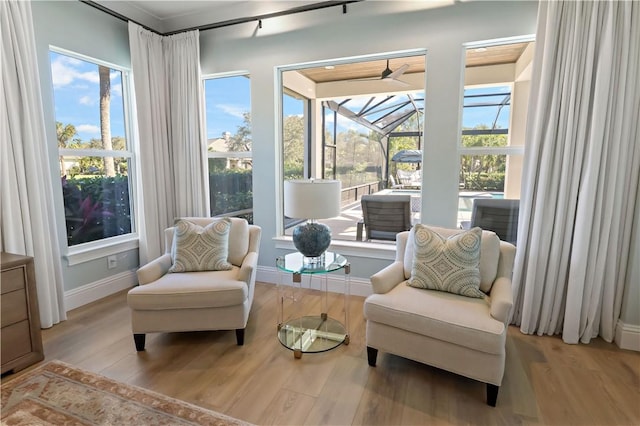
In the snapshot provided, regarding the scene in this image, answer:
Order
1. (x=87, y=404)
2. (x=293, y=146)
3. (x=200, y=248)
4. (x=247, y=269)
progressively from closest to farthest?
(x=87, y=404)
(x=247, y=269)
(x=200, y=248)
(x=293, y=146)

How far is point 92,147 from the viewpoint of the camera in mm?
3361

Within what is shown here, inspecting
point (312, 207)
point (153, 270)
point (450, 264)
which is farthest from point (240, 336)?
point (450, 264)

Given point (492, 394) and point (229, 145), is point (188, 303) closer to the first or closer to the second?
point (492, 394)

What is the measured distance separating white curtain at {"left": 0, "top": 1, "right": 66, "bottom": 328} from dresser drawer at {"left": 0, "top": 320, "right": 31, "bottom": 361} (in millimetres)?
603

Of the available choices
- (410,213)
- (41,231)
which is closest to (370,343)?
(410,213)

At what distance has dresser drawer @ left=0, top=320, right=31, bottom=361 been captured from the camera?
208 centimetres

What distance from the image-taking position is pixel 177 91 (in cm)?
372

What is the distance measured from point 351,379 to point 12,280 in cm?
219

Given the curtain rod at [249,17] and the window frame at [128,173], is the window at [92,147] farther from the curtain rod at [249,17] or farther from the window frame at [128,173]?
the curtain rod at [249,17]

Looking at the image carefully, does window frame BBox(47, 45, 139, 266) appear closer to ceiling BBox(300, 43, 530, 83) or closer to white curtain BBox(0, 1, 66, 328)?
white curtain BBox(0, 1, 66, 328)

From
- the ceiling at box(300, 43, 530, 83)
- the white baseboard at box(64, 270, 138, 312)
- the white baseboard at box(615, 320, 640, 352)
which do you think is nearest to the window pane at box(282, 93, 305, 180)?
the ceiling at box(300, 43, 530, 83)

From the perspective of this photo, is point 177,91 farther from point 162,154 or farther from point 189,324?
point 189,324

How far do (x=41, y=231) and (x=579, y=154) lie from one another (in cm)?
407

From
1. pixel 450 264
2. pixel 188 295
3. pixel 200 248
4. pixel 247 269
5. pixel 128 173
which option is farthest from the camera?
pixel 128 173
